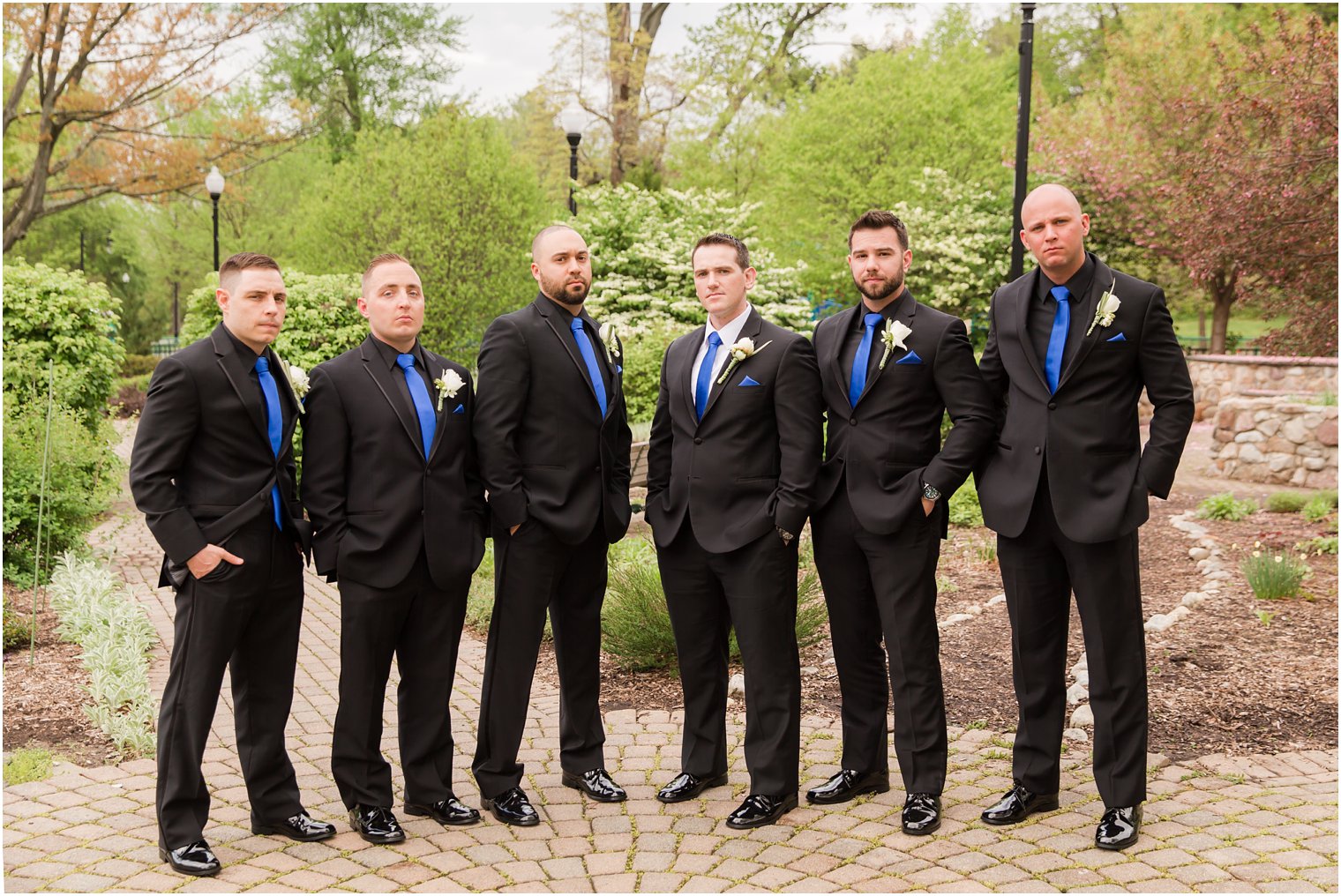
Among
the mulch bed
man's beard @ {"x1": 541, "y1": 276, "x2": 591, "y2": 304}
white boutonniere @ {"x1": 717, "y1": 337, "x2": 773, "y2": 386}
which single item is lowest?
the mulch bed

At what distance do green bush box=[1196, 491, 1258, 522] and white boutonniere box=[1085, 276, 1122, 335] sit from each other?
25.2 feet

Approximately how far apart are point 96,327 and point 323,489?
26.7 feet

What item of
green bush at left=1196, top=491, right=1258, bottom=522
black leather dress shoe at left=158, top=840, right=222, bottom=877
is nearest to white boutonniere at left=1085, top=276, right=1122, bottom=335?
black leather dress shoe at left=158, top=840, right=222, bottom=877

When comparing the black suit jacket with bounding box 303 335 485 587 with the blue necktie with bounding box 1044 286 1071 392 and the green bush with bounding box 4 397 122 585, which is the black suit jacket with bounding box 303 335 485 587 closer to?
the blue necktie with bounding box 1044 286 1071 392

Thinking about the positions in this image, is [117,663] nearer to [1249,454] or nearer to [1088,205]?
[1249,454]

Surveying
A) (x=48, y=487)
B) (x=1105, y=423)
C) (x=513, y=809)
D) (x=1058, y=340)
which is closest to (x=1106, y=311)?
(x=1058, y=340)

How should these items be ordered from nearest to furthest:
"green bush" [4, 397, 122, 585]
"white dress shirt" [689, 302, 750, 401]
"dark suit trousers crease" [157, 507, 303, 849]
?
"dark suit trousers crease" [157, 507, 303, 849], "white dress shirt" [689, 302, 750, 401], "green bush" [4, 397, 122, 585]

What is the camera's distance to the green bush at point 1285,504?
37.2ft

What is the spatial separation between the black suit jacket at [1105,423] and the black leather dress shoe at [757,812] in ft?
4.73

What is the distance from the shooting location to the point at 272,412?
14.2 ft

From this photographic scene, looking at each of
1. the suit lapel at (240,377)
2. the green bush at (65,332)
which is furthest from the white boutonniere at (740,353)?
the green bush at (65,332)

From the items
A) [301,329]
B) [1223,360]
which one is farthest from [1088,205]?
[301,329]

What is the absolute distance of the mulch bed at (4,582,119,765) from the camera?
5512mm

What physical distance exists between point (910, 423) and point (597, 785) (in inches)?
79.7
